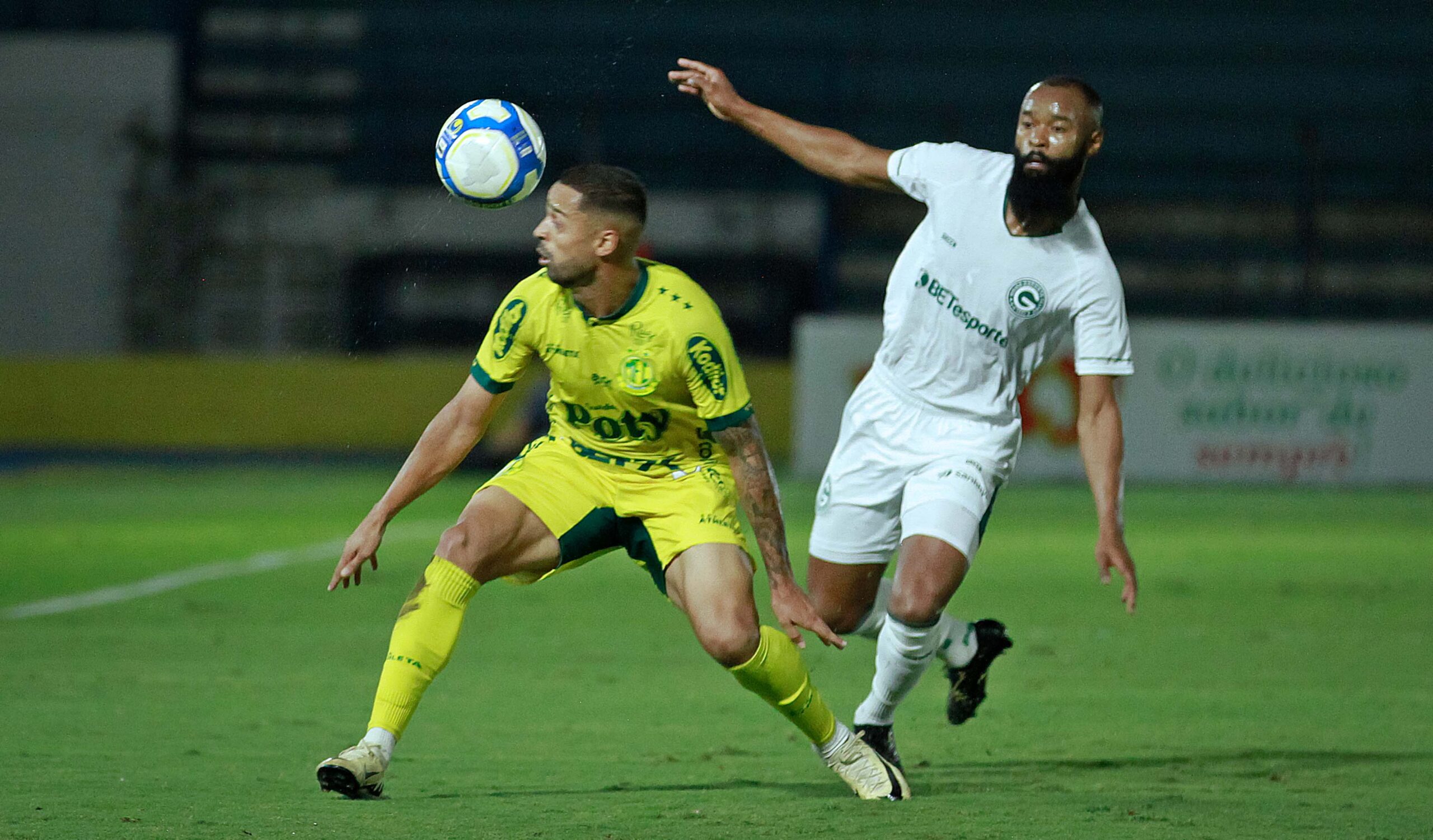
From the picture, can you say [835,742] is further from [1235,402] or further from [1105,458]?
[1235,402]

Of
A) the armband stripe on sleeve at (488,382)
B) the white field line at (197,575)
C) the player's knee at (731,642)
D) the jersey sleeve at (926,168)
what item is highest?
the jersey sleeve at (926,168)

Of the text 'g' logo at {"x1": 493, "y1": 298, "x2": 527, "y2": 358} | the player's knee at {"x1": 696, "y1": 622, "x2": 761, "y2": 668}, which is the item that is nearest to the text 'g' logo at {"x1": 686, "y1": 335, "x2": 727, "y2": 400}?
the text 'g' logo at {"x1": 493, "y1": 298, "x2": 527, "y2": 358}

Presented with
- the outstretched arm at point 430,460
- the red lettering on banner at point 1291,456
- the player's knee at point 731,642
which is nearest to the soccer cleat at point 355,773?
the outstretched arm at point 430,460

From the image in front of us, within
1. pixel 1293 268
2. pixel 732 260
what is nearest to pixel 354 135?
pixel 732 260

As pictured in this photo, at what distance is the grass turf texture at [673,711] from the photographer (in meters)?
4.68

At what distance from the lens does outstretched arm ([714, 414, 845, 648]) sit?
4707 mm

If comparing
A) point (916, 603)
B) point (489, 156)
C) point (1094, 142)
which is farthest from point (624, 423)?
point (1094, 142)

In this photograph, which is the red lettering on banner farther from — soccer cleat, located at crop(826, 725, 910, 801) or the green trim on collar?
the green trim on collar

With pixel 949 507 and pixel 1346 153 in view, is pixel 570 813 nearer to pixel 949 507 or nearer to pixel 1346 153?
pixel 949 507

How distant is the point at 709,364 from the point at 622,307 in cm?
32

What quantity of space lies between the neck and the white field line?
5100mm

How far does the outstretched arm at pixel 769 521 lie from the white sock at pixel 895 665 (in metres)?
0.44

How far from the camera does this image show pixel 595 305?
4.91 meters

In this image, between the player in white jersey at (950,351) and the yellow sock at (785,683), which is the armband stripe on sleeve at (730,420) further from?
the player in white jersey at (950,351)
